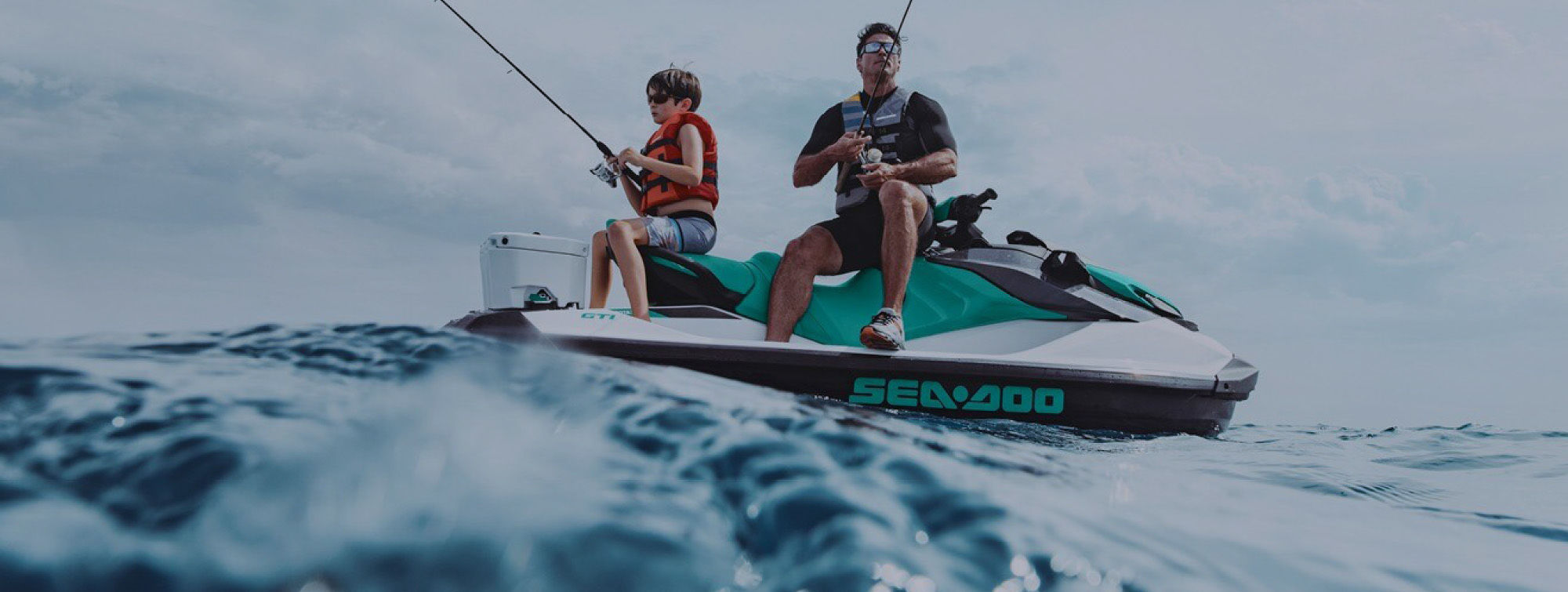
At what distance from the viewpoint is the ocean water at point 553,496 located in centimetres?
80

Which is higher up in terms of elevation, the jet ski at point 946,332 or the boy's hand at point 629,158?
the boy's hand at point 629,158

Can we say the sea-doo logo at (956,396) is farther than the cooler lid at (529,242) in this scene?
No

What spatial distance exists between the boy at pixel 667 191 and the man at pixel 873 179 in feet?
1.42

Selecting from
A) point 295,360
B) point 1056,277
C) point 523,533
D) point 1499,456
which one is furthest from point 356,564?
Result: point 1499,456

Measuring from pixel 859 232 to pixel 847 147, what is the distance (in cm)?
40

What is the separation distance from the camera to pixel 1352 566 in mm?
1108

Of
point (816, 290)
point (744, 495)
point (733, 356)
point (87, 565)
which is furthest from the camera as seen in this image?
point (816, 290)

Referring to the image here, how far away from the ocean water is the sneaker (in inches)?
75.4

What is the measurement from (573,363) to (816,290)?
9.10ft

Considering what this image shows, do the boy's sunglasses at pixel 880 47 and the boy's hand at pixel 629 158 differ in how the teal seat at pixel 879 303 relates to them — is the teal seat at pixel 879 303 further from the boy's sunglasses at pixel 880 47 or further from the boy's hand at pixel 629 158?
the boy's sunglasses at pixel 880 47

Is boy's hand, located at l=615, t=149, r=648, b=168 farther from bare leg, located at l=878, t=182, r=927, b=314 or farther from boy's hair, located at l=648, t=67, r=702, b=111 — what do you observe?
bare leg, located at l=878, t=182, r=927, b=314

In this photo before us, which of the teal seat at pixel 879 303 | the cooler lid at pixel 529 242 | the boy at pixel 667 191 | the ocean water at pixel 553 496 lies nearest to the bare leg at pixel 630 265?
the boy at pixel 667 191

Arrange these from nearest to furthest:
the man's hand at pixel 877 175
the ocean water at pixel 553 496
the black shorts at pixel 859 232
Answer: the ocean water at pixel 553 496
the man's hand at pixel 877 175
the black shorts at pixel 859 232

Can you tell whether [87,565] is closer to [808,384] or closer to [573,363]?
[573,363]
